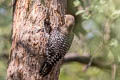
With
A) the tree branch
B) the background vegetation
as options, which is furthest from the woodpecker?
the tree branch

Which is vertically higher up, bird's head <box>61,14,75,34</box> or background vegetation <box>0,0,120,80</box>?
bird's head <box>61,14,75,34</box>

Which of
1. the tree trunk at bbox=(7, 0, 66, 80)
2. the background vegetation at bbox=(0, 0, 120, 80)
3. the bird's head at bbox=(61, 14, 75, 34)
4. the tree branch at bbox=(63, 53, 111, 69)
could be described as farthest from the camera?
the tree branch at bbox=(63, 53, 111, 69)

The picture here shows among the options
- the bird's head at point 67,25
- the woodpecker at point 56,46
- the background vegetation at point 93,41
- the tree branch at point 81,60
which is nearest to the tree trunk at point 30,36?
the woodpecker at point 56,46

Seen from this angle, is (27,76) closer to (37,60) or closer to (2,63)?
(37,60)

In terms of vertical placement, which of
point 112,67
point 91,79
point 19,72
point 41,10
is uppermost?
point 41,10

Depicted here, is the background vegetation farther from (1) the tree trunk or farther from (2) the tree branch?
(1) the tree trunk

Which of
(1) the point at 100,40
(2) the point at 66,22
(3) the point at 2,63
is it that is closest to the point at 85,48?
(1) the point at 100,40

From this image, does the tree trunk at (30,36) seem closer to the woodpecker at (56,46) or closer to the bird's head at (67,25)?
the woodpecker at (56,46)

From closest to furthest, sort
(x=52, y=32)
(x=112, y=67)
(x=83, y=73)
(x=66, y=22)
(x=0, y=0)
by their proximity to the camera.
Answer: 1. (x=52, y=32)
2. (x=66, y=22)
3. (x=0, y=0)
4. (x=112, y=67)
5. (x=83, y=73)
